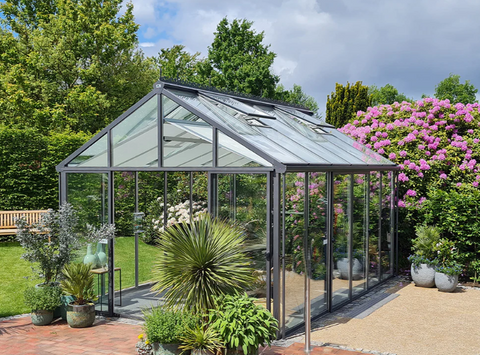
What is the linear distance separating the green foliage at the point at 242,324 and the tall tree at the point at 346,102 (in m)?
19.1

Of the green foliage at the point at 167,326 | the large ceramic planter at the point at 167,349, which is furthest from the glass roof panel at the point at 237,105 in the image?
the large ceramic planter at the point at 167,349

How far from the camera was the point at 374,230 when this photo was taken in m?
10.4

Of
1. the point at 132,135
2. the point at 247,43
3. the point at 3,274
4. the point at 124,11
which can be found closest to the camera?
the point at 132,135

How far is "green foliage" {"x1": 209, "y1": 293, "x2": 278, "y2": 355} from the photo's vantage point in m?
5.61

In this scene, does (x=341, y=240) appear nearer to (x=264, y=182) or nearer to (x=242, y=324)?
(x=264, y=182)

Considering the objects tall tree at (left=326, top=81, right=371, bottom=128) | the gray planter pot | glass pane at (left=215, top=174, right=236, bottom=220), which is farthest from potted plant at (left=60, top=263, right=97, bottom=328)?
tall tree at (left=326, top=81, right=371, bottom=128)

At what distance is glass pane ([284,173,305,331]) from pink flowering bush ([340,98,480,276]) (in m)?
5.36

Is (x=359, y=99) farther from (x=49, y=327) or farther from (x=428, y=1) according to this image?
(x=49, y=327)

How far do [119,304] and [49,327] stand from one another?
1431 millimetres

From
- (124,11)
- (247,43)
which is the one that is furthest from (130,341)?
(247,43)

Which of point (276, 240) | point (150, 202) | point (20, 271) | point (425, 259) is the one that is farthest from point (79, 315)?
point (425, 259)

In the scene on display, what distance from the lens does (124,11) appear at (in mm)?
22547

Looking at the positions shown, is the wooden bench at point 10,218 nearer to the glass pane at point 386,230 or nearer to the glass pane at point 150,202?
the glass pane at point 150,202

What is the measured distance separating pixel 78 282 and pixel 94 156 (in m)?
2.10
